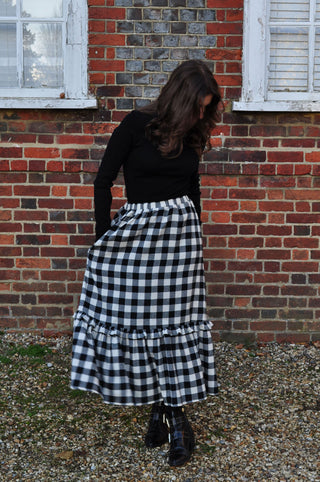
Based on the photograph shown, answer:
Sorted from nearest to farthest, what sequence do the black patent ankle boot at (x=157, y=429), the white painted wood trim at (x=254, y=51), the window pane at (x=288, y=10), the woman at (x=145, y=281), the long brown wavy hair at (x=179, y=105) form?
the long brown wavy hair at (x=179, y=105) → the woman at (x=145, y=281) → the black patent ankle boot at (x=157, y=429) → the white painted wood trim at (x=254, y=51) → the window pane at (x=288, y=10)

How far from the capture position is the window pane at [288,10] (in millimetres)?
3955

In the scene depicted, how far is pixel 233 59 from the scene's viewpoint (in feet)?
12.8

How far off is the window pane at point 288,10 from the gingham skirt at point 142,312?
79.9 inches

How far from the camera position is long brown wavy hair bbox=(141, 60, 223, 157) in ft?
8.16

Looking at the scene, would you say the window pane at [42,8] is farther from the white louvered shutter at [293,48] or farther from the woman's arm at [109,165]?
the woman's arm at [109,165]

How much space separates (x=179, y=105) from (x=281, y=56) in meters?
1.88

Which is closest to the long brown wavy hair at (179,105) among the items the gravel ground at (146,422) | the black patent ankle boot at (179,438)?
the black patent ankle boot at (179,438)

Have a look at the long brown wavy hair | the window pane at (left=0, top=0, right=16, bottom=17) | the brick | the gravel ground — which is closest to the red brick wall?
the brick

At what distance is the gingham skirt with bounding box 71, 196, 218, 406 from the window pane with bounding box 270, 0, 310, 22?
203 centimetres

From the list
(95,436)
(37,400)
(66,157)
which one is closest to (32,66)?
(66,157)

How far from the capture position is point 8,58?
4.05 metres

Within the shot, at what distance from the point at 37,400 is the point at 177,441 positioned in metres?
1.05

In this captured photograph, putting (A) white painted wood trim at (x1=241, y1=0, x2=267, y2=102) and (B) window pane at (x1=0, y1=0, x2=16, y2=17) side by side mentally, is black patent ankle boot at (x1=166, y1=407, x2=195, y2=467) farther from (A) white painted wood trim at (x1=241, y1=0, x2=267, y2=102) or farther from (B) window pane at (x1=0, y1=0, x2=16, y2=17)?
(B) window pane at (x1=0, y1=0, x2=16, y2=17)

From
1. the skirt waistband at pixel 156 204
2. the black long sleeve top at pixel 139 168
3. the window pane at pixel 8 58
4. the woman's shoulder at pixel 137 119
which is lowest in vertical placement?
the skirt waistband at pixel 156 204
